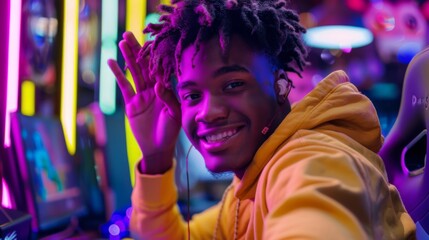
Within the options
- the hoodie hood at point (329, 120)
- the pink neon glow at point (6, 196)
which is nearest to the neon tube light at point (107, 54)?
the pink neon glow at point (6, 196)


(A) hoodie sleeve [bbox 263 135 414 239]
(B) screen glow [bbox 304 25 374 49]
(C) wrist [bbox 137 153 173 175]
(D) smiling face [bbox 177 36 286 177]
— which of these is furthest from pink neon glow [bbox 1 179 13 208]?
(B) screen glow [bbox 304 25 374 49]

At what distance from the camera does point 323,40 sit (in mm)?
3428

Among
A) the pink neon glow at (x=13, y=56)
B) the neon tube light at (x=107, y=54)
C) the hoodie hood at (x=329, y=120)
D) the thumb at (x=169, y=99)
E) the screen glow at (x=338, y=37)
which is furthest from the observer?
the screen glow at (x=338, y=37)

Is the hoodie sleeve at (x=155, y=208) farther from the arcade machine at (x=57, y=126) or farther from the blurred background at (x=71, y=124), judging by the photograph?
the arcade machine at (x=57, y=126)

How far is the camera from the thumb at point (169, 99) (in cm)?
110

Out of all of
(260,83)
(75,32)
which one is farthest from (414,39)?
(260,83)

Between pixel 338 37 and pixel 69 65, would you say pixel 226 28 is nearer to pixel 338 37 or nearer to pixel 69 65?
pixel 69 65

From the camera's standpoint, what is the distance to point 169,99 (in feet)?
3.66

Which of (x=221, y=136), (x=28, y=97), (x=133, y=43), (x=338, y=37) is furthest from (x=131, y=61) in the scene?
(x=338, y=37)

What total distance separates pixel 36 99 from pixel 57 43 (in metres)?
0.28

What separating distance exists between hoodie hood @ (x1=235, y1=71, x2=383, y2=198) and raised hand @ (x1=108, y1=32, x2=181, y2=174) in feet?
1.08

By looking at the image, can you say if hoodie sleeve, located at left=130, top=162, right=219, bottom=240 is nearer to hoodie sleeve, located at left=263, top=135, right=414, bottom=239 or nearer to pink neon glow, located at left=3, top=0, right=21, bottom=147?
hoodie sleeve, located at left=263, top=135, right=414, bottom=239

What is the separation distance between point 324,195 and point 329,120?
24 centimetres

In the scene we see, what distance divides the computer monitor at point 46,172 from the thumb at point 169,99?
0.55 m
